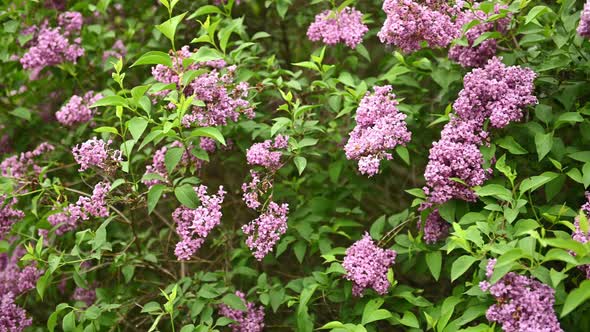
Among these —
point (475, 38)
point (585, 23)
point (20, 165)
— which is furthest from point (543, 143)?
point (20, 165)

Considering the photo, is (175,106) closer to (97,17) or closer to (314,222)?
(314,222)

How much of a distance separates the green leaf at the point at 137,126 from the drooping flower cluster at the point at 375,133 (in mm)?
829

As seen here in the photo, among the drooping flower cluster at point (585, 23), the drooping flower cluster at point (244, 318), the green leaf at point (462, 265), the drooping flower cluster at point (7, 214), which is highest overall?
the drooping flower cluster at point (585, 23)

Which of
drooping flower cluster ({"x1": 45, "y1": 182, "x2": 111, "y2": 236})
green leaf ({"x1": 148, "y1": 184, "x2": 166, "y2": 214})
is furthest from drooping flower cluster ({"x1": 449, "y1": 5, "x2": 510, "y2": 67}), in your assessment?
drooping flower cluster ({"x1": 45, "y1": 182, "x2": 111, "y2": 236})

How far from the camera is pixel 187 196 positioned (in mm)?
2857

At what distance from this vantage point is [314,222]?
3.49 meters

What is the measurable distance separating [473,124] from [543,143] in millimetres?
284

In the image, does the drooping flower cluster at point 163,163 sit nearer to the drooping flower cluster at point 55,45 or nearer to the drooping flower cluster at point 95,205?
the drooping flower cluster at point 95,205

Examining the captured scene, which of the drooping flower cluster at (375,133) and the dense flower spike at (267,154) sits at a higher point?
the drooping flower cluster at (375,133)

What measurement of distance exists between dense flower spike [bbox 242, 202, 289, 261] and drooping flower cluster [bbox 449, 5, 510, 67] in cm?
108

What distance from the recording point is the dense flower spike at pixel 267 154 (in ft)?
9.86

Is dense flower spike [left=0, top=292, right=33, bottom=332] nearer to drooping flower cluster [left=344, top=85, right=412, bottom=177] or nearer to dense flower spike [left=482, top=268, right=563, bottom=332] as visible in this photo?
drooping flower cluster [left=344, top=85, right=412, bottom=177]

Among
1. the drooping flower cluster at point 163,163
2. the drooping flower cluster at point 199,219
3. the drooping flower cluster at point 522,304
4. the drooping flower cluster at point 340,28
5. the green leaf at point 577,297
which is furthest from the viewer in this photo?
the drooping flower cluster at point 340,28

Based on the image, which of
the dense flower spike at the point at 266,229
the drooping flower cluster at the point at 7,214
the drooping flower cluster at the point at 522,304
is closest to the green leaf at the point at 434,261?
the drooping flower cluster at the point at 522,304
